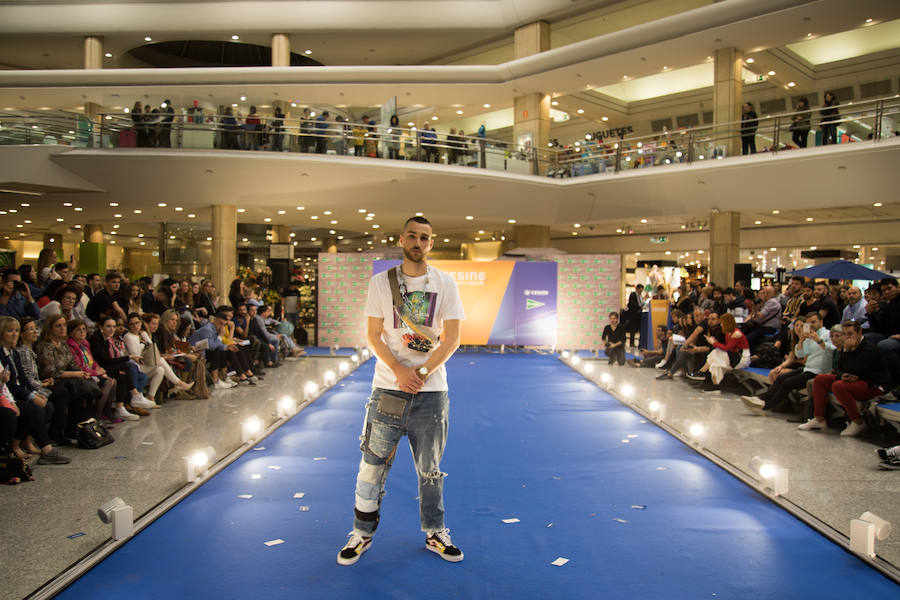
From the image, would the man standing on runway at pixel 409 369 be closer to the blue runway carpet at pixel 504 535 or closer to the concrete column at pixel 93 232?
the blue runway carpet at pixel 504 535

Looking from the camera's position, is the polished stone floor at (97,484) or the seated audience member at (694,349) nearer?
the polished stone floor at (97,484)

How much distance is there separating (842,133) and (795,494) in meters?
12.8

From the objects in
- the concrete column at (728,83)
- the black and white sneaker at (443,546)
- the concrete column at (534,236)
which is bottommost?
the black and white sneaker at (443,546)

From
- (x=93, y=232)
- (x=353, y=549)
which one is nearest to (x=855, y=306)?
(x=353, y=549)

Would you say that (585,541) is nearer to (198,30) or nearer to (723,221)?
(723,221)

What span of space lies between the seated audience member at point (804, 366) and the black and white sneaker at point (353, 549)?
6018 millimetres

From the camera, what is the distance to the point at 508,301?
49.7 feet

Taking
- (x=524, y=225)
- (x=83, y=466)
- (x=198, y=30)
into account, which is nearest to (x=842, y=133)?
(x=524, y=225)

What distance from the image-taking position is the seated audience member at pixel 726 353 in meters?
9.49

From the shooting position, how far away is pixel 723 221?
18719 mm

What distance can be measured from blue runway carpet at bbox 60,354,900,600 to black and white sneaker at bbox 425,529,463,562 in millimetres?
40

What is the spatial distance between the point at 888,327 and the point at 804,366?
1.08 m

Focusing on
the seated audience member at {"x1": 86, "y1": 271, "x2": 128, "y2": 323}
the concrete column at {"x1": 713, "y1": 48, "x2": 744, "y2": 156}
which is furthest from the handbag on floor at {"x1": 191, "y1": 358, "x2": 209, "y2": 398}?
the concrete column at {"x1": 713, "y1": 48, "x2": 744, "y2": 156}

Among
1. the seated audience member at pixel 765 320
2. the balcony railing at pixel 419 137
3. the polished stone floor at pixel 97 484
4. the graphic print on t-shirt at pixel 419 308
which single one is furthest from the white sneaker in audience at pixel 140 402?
the balcony railing at pixel 419 137
